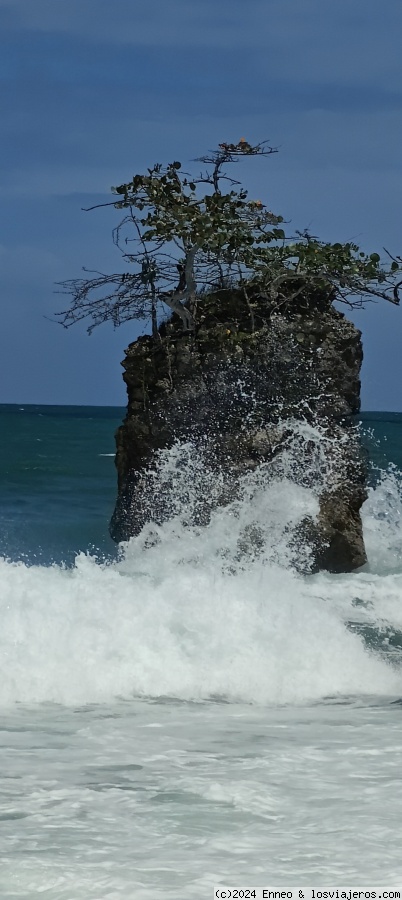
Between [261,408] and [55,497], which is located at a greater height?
[261,408]

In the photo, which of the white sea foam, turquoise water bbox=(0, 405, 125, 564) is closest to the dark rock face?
the white sea foam

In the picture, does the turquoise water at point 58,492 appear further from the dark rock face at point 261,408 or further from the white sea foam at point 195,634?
the white sea foam at point 195,634

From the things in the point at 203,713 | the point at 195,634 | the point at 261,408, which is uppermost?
the point at 261,408

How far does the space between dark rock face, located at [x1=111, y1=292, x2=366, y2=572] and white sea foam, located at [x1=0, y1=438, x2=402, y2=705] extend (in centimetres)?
61

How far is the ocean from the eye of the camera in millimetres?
3678

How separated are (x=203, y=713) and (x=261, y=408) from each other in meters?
4.37

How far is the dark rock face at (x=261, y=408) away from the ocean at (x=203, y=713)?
0.21 metres

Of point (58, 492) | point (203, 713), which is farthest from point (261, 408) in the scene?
point (58, 492)

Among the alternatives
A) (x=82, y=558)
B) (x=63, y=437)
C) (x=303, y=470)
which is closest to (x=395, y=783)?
(x=82, y=558)

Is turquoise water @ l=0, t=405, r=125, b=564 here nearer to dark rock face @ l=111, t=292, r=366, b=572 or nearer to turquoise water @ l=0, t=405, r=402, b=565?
turquoise water @ l=0, t=405, r=402, b=565

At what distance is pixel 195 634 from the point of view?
7281 millimetres

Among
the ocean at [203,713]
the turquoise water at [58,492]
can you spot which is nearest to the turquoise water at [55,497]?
the turquoise water at [58,492]

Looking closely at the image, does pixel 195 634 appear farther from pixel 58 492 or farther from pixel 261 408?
pixel 58 492

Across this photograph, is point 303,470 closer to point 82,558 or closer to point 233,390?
point 233,390
